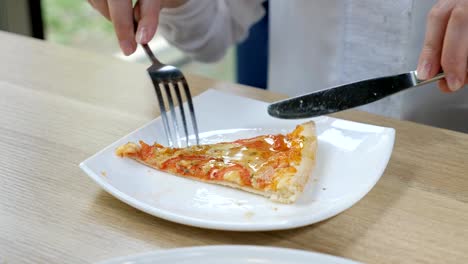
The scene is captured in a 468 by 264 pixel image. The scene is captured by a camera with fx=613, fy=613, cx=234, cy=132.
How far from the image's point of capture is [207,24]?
4.92 feet

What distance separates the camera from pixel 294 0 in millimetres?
1442

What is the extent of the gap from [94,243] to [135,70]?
56 centimetres

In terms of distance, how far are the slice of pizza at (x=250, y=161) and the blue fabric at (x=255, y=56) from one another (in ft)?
3.16

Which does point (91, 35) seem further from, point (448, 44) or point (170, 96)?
point (448, 44)

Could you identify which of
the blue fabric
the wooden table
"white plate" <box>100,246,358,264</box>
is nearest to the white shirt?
the blue fabric

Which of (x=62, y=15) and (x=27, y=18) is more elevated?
(x=27, y=18)

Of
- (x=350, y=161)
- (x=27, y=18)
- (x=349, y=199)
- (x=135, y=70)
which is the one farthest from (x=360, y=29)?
(x=27, y=18)

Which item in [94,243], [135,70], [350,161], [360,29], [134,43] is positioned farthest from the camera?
[360,29]

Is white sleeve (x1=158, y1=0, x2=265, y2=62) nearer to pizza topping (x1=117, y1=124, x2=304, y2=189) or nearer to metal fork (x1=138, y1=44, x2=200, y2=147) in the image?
metal fork (x1=138, y1=44, x2=200, y2=147)

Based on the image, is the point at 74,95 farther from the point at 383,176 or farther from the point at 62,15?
the point at 62,15

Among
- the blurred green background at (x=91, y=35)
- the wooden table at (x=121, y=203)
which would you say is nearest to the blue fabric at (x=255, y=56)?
the wooden table at (x=121, y=203)

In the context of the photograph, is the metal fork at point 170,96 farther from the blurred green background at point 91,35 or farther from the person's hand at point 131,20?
the blurred green background at point 91,35

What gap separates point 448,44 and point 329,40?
1.92 feet

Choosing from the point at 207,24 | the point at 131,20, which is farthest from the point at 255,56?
the point at 131,20
